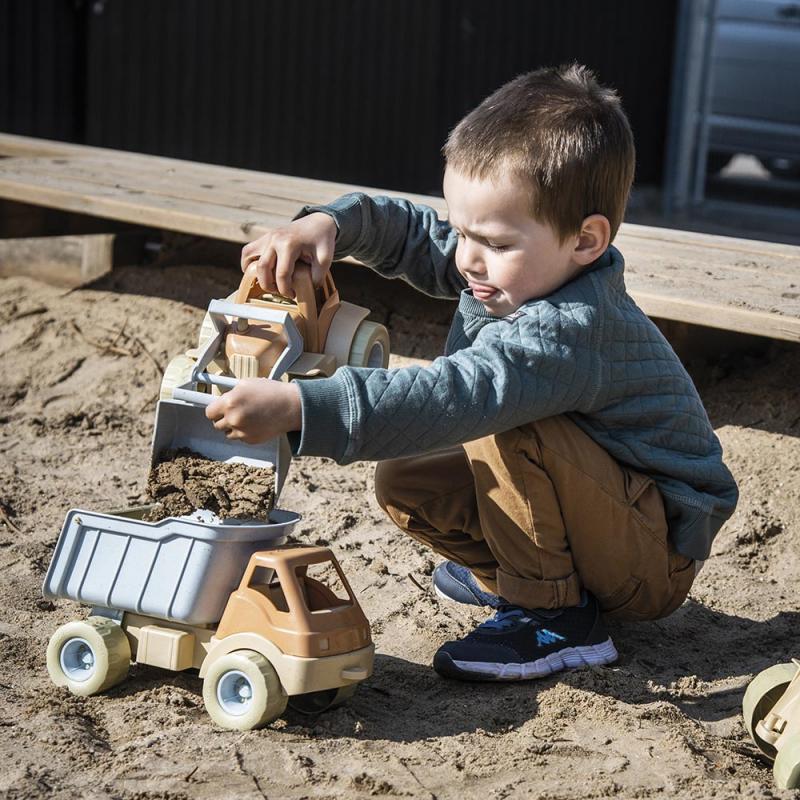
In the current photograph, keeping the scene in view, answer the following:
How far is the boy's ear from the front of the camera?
2.14 meters

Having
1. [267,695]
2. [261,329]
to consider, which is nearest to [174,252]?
[261,329]

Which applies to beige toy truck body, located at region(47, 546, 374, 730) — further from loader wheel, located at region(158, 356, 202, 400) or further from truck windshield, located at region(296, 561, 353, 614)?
loader wheel, located at region(158, 356, 202, 400)

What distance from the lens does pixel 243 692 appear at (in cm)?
202

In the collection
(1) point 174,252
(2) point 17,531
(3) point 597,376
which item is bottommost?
(2) point 17,531

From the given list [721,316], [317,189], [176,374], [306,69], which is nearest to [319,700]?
[176,374]

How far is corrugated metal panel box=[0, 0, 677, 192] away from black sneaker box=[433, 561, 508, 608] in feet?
13.9

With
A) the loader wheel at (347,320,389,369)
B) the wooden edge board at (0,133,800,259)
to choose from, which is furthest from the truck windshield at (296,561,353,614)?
the wooden edge board at (0,133,800,259)

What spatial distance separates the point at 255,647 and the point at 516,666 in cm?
54

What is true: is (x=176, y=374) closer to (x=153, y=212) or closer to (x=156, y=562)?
(x=156, y=562)

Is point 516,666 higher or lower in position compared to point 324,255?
lower

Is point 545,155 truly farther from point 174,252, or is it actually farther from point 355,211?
point 174,252

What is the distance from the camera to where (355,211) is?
250 centimetres

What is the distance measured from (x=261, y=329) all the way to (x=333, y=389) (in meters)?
0.25

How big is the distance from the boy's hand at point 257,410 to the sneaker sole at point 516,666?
2.10ft
